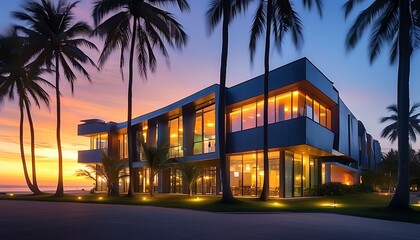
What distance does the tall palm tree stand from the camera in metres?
19.9

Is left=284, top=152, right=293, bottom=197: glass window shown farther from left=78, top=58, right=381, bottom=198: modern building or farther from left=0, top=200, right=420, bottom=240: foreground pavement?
left=0, top=200, right=420, bottom=240: foreground pavement

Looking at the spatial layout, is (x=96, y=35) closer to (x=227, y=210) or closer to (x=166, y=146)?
(x=166, y=146)

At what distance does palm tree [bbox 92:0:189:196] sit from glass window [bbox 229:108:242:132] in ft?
21.8

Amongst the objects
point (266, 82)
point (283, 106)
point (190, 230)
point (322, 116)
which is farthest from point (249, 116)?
point (190, 230)

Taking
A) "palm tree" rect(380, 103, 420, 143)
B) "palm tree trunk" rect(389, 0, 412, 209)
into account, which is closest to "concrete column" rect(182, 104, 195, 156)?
"palm tree trunk" rect(389, 0, 412, 209)

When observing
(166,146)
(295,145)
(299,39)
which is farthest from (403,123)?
(166,146)

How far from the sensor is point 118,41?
2670cm

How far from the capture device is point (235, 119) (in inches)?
1161

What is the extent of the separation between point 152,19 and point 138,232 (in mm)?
18266

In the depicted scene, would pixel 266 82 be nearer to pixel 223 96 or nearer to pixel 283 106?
pixel 223 96

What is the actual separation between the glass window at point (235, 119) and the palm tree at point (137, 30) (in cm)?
665

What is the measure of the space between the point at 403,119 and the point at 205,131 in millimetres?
16531

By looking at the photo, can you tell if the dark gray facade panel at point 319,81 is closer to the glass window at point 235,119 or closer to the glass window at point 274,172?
the glass window at point 274,172

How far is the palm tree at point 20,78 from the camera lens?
31241mm
